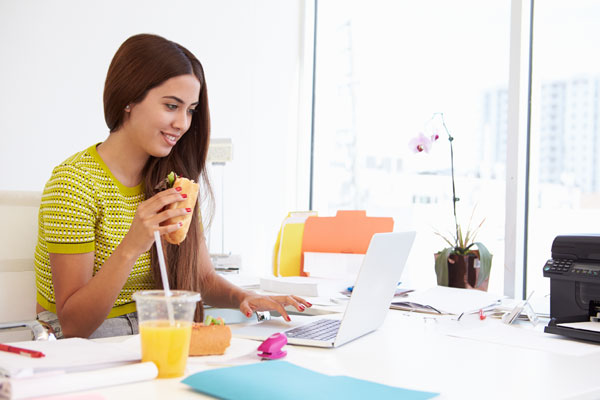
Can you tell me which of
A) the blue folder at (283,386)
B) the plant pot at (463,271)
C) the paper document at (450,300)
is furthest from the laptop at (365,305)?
the plant pot at (463,271)

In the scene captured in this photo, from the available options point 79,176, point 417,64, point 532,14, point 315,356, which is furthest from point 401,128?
point 315,356

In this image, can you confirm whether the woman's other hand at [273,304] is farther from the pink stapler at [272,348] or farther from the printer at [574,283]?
the printer at [574,283]

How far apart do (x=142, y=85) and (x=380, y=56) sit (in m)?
2.30

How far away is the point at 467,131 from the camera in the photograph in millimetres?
3135

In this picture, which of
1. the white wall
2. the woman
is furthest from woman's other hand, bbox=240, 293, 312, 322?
the white wall

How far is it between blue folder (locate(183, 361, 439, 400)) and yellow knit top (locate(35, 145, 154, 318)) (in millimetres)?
780

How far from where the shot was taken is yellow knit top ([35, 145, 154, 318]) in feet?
5.26

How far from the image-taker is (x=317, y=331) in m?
1.40

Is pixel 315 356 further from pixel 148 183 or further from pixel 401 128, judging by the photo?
pixel 401 128

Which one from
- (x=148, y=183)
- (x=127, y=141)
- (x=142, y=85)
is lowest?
(x=148, y=183)

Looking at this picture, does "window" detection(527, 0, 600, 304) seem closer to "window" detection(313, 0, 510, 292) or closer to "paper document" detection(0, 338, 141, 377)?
"window" detection(313, 0, 510, 292)

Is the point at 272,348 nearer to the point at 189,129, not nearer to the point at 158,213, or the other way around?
the point at 158,213

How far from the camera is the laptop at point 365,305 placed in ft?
4.25

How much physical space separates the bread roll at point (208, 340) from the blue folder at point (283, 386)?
0.49ft
